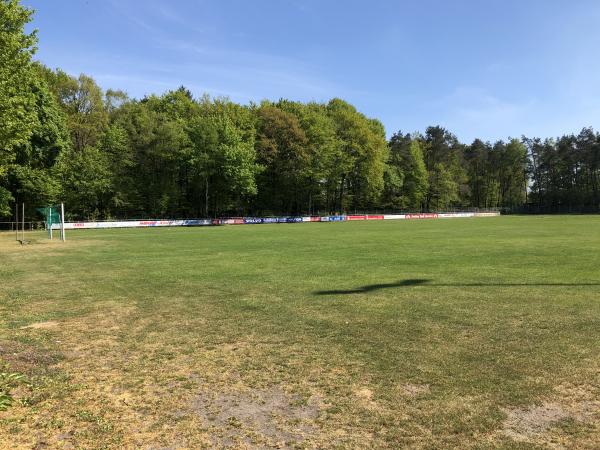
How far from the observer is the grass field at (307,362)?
4402 mm

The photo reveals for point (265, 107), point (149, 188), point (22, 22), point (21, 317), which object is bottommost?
point (21, 317)

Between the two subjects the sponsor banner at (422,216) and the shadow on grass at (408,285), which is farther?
the sponsor banner at (422,216)

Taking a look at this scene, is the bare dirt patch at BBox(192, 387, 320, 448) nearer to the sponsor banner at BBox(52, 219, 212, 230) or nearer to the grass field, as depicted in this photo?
the grass field

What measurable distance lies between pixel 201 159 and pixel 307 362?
6533cm

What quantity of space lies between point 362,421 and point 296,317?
182 inches

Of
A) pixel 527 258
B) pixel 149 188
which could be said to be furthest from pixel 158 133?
pixel 527 258

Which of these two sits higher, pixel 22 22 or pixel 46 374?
pixel 22 22

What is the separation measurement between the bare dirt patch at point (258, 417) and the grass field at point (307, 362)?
2cm

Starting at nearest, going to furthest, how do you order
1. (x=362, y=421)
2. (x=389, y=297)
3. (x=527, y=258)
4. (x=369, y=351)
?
(x=362, y=421) < (x=369, y=351) < (x=389, y=297) < (x=527, y=258)

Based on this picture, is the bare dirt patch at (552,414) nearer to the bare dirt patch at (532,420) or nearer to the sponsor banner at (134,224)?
the bare dirt patch at (532,420)

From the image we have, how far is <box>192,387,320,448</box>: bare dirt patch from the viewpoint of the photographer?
168 inches

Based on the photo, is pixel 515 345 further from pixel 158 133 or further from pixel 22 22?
pixel 158 133

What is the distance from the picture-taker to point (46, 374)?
237 inches

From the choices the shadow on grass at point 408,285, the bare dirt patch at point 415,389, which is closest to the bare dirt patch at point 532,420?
the bare dirt patch at point 415,389
